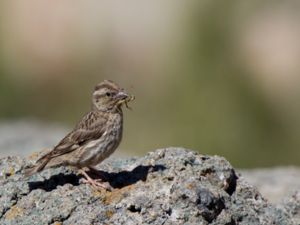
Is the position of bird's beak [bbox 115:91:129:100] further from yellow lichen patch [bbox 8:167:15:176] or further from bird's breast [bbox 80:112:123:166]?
yellow lichen patch [bbox 8:167:15:176]

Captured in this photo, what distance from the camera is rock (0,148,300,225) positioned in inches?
318

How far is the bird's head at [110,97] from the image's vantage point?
31.0 feet

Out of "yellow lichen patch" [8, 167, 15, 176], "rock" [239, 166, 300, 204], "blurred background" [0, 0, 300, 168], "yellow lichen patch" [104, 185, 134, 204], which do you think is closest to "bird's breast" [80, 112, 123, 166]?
"yellow lichen patch" [8, 167, 15, 176]

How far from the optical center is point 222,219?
27.0ft

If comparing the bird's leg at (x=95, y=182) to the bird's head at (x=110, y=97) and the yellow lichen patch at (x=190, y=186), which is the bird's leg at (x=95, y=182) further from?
the bird's head at (x=110, y=97)

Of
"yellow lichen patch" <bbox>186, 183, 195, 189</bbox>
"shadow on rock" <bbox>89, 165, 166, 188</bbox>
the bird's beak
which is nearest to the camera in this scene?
"yellow lichen patch" <bbox>186, 183, 195, 189</bbox>

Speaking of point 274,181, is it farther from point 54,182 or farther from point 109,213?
point 109,213

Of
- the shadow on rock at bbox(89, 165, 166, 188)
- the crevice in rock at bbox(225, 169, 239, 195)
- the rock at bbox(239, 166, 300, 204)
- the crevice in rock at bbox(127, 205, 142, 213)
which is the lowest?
the crevice in rock at bbox(127, 205, 142, 213)

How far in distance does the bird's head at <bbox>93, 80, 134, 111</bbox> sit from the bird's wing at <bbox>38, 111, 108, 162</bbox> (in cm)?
12

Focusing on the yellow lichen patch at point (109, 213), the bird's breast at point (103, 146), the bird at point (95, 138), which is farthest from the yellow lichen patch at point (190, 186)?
Result: the bird's breast at point (103, 146)

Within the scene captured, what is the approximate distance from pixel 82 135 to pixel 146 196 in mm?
1351

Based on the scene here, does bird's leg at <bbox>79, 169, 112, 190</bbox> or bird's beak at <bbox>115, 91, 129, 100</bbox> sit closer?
bird's leg at <bbox>79, 169, 112, 190</bbox>

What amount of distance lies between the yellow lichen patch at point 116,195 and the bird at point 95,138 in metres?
0.44

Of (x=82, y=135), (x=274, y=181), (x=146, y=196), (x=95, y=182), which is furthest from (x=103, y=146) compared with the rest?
(x=274, y=181)
